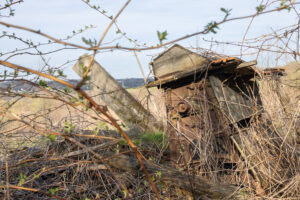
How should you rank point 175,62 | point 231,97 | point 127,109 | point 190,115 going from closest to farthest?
point 190,115
point 175,62
point 231,97
point 127,109

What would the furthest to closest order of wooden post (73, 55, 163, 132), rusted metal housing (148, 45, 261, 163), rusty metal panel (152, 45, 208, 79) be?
wooden post (73, 55, 163, 132) < rusty metal panel (152, 45, 208, 79) < rusted metal housing (148, 45, 261, 163)

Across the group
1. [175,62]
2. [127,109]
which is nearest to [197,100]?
[175,62]

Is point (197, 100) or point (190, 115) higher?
point (197, 100)

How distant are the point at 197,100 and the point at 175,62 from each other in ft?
1.95

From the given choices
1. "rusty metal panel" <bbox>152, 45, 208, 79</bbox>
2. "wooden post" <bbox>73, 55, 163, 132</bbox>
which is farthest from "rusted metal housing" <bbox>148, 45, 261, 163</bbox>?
"wooden post" <bbox>73, 55, 163, 132</bbox>

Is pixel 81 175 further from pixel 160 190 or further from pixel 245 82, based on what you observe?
pixel 245 82

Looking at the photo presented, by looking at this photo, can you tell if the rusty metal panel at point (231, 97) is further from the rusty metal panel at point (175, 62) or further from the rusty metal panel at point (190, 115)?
the rusty metal panel at point (175, 62)

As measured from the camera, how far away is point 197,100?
3.44 meters

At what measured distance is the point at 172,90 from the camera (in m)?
3.63

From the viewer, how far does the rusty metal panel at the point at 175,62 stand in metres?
3.50

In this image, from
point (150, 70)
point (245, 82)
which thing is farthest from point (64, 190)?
point (245, 82)

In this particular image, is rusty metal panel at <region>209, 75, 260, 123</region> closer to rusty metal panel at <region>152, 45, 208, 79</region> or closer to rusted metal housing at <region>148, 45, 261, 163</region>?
rusted metal housing at <region>148, 45, 261, 163</region>

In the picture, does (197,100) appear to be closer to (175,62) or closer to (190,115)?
(190,115)

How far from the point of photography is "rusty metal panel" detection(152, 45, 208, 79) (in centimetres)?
350
